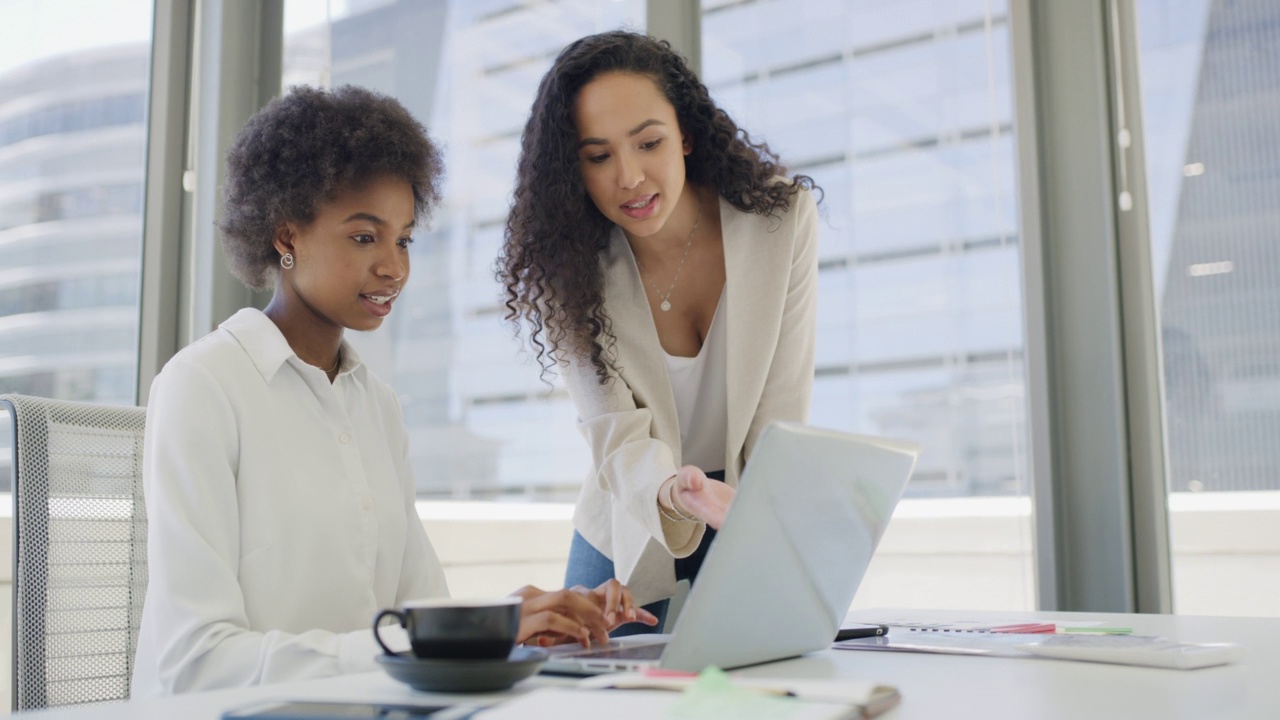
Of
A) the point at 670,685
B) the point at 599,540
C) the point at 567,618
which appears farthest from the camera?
the point at 599,540

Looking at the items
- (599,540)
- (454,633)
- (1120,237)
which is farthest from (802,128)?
(454,633)

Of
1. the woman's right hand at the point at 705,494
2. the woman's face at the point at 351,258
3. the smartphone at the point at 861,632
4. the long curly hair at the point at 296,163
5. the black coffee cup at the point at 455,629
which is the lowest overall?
the smartphone at the point at 861,632

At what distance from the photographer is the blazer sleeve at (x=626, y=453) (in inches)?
60.7

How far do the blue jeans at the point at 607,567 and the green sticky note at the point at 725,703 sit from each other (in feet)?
3.28

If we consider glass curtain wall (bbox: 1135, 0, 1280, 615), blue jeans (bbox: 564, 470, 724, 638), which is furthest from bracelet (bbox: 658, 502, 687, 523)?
glass curtain wall (bbox: 1135, 0, 1280, 615)

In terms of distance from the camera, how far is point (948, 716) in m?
0.66

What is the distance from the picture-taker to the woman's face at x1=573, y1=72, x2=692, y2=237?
1700 mm

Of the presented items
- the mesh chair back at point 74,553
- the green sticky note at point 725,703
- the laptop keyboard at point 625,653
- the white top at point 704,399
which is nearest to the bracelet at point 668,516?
the white top at point 704,399

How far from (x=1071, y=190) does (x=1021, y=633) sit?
58.3 inches

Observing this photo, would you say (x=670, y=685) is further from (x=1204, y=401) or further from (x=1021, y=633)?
(x=1204, y=401)

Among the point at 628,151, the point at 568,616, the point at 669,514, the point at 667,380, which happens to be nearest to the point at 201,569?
the point at 568,616

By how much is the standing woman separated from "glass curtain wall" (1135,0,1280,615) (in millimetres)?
932

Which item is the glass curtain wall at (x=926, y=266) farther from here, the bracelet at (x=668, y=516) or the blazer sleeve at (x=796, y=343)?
the bracelet at (x=668, y=516)

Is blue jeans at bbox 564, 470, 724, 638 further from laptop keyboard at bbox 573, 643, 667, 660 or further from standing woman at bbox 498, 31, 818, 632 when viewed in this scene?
laptop keyboard at bbox 573, 643, 667, 660
